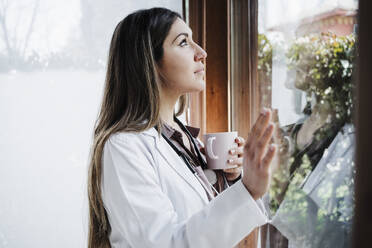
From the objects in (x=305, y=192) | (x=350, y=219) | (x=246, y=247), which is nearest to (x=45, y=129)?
(x=246, y=247)

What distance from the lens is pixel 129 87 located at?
1178 mm

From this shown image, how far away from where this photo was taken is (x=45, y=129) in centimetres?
161

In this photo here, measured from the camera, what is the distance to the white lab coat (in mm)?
857

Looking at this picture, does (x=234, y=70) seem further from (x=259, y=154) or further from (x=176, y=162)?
(x=259, y=154)

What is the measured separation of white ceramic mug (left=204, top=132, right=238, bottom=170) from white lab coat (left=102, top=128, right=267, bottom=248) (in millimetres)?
115

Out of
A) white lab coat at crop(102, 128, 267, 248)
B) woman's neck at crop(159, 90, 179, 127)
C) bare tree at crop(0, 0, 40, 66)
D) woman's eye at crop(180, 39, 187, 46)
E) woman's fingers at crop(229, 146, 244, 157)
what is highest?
bare tree at crop(0, 0, 40, 66)

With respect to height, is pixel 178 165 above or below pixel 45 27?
below

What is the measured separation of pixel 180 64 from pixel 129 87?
7.1 inches

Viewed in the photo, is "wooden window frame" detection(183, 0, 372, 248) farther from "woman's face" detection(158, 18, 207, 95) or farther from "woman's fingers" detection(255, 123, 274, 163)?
"woman's fingers" detection(255, 123, 274, 163)

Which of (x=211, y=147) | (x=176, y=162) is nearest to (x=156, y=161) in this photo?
(x=176, y=162)

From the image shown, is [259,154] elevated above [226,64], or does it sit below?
below

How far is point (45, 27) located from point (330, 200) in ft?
4.26

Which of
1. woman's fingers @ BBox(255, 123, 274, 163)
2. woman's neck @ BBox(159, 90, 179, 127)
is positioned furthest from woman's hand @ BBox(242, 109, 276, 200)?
woman's neck @ BBox(159, 90, 179, 127)

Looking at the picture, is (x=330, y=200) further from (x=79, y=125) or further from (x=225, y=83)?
(x=79, y=125)
